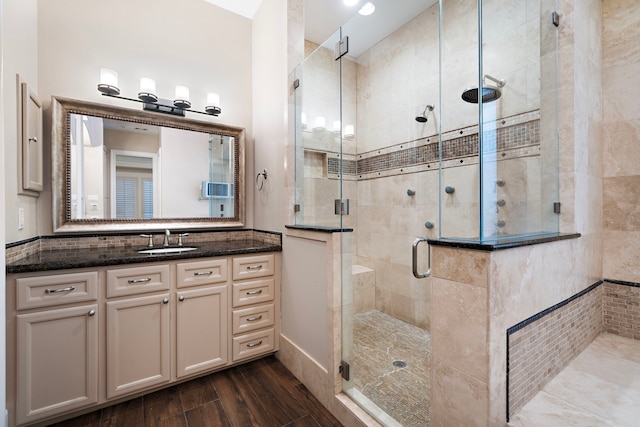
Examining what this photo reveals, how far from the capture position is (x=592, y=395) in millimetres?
1213

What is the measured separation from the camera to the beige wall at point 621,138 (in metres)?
1.76

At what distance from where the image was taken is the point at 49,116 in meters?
1.96

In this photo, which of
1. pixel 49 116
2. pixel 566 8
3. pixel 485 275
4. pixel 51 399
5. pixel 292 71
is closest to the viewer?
pixel 485 275

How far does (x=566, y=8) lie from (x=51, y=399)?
11.9 ft

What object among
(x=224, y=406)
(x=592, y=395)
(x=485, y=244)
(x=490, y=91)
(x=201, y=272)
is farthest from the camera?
(x=201, y=272)

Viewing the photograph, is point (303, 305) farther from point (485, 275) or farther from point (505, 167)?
point (505, 167)

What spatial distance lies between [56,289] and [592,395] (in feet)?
8.77

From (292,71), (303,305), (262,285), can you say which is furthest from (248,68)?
(303,305)

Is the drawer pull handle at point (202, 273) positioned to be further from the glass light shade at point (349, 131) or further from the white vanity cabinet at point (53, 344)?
the glass light shade at point (349, 131)

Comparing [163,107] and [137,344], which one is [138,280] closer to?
[137,344]

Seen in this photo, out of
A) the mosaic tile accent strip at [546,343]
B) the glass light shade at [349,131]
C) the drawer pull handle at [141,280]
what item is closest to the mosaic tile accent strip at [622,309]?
the mosaic tile accent strip at [546,343]

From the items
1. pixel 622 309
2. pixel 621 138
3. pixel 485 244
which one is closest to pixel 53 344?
pixel 485 244

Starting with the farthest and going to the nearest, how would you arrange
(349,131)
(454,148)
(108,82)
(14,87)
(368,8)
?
1. (349,131)
2. (368,8)
3. (454,148)
4. (108,82)
5. (14,87)

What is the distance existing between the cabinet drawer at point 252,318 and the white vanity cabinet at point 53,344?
0.83 m
